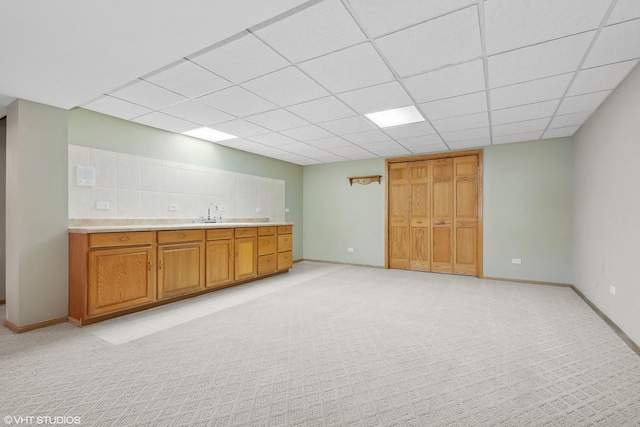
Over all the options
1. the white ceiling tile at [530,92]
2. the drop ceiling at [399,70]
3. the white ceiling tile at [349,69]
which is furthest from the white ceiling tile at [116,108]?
the white ceiling tile at [530,92]

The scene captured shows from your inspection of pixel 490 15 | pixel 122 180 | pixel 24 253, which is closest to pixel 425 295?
pixel 490 15

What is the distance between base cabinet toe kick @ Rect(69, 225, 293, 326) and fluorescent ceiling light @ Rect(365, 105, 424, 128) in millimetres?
2751

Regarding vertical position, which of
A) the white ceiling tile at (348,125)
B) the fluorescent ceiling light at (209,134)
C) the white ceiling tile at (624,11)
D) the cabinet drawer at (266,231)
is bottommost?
the cabinet drawer at (266,231)

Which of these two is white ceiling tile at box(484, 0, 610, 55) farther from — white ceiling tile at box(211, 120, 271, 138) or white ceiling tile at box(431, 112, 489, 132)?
white ceiling tile at box(211, 120, 271, 138)

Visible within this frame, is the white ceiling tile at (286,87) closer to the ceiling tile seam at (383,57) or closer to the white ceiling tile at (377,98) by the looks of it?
the white ceiling tile at (377,98)

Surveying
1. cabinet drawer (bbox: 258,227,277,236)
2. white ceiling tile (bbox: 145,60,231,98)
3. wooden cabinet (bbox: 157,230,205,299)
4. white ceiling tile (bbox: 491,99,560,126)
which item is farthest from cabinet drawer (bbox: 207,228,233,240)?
white ceiling tile (bbox: 491,99,560,126)

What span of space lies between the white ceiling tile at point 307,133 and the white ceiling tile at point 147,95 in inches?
67.0

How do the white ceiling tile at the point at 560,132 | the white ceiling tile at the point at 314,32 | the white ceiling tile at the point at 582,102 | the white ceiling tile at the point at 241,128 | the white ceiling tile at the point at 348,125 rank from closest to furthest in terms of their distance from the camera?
the white ceiling tile at the point at 314,32 → the white ceiling tile at the point at 582,102 → the white ceiling tile at the point at 348,125 → the white ceiling tile at the point at 241,128 → the white ceiling tile at the point at 560,132

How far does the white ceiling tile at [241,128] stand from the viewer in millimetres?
4220

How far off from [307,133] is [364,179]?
2.50 metres

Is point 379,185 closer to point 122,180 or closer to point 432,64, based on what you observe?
point 432,64

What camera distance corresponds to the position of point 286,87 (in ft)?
9.97

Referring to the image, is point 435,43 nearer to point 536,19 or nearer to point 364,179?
point 536,19

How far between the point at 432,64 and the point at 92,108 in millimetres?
3894
